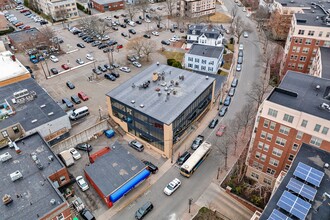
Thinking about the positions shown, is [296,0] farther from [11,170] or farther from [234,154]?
[11,170]

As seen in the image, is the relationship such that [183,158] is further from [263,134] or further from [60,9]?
[60,9]

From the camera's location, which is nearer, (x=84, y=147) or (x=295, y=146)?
(x=295, y=146)

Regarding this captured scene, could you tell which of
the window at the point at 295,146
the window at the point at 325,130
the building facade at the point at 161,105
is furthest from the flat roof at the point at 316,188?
the building facade at the point at 161,105

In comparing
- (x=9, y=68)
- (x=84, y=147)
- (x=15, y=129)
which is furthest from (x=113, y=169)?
(x=9, y=68)

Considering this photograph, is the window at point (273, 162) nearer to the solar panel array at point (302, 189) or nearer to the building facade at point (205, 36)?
the solar panel array at point (302, 189)

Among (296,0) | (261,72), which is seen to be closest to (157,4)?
(296,0)

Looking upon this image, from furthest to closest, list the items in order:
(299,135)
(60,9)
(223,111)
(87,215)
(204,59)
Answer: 1. (60,9)
2. (204,59)
3. (223,111)
4. (87,215)
5. (299,135)
